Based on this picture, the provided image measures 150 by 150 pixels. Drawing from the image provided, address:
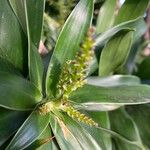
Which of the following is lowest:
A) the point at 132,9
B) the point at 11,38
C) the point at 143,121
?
the point at 143,121

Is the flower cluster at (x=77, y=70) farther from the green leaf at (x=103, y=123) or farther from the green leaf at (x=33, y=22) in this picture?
the green leaf at (x=103, y=123)

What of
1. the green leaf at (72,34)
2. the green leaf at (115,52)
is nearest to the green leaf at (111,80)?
the green leaf at (115,52)

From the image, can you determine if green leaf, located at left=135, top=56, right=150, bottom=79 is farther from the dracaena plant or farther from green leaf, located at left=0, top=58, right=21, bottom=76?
green leaf, located at left=0, top=58, right=21, bottom=76

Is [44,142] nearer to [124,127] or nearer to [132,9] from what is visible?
[124,127]

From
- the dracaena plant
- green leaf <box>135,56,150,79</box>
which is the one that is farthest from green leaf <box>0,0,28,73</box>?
green leaf <box>135,56,150,79</box>

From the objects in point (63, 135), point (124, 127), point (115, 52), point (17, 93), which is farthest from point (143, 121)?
point (17, 93)

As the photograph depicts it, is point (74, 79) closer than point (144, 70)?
Yes

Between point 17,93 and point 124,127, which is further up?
point 17,93
